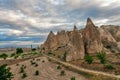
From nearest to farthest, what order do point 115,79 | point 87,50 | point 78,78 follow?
point 115,79
point 78,78
point 87,50

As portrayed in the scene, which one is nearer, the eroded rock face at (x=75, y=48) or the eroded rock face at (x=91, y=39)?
the eroded rock face at (x=75, y=48)

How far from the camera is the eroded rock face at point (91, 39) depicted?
94688mm

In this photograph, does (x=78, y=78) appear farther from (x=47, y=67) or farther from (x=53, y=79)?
(x=47, y=67)

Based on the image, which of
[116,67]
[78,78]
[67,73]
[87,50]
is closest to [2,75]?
[78,78]

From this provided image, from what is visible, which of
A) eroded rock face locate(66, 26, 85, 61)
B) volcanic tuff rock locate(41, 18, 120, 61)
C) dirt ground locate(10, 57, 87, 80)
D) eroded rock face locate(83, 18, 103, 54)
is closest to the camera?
dirt ground locate(10, 57, 87, 80)

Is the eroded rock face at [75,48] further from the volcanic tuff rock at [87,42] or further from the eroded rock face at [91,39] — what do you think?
the eroded rock face at [91,39]

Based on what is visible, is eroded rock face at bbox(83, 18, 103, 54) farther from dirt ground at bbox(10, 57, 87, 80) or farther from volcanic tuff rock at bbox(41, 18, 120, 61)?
dirt ground at bbox(10, 57, 87, 80)

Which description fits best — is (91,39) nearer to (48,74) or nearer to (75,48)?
(75,48)

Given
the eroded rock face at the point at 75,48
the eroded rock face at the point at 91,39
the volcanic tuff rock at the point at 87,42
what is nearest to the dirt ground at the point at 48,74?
the eroded rock face at the point at 75,48

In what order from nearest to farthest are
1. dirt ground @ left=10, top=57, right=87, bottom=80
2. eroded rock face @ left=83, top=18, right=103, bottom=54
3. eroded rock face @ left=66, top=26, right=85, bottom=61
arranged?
dirt ground @ left=10, top=57, right=87, bottom=80 → eroded rock face @ left=66, top=26, right=85, bottom=61 → eroded rock face @ left=83, top=18, right=103, bottom=54

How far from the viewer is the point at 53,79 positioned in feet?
207

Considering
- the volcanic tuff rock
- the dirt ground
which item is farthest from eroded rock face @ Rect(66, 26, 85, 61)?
the dirt ground

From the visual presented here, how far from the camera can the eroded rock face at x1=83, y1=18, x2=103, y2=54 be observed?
311 feet

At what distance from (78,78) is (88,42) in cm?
3861
